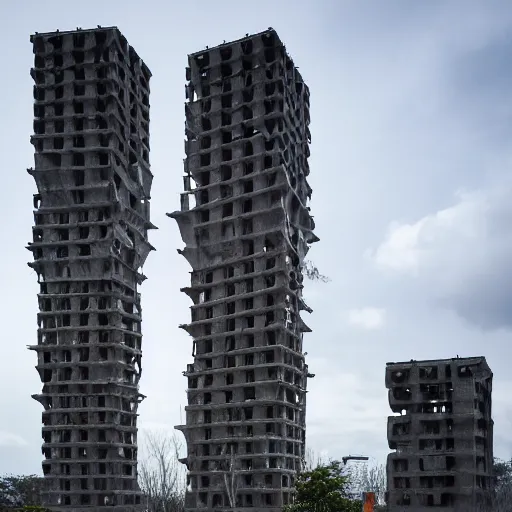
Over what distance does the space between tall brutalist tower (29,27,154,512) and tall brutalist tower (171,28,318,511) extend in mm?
8520

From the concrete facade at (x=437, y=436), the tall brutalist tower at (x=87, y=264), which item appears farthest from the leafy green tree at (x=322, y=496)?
the tall brutalist tower at (x=87, y=264)

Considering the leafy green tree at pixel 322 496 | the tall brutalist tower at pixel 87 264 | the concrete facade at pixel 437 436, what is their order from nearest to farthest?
the leafy green tree at pixel 322 496
the concrete facade at pixel 437 436
the tall brutalist tower at pixel 87 264

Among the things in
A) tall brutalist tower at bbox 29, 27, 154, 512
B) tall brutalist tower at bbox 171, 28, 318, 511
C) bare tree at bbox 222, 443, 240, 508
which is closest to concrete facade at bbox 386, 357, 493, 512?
tall brutalist tower at bbox 171, 28, 318, 511

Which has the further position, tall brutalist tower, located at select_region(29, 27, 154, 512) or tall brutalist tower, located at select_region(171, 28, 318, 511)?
tall brutalist tower, located at select_region(29, 27, 154, 512)

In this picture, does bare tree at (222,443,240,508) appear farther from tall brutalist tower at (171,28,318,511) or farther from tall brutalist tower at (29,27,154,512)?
tall brutalist tower at (29,27,154,512)

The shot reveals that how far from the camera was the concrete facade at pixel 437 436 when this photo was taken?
94.3m

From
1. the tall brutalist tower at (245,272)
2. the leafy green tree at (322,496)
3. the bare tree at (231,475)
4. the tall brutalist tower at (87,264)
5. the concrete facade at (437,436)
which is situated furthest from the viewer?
the tall brutalist tower at (87,264)

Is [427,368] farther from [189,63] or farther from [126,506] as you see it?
[189,63]

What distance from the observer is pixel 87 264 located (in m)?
110

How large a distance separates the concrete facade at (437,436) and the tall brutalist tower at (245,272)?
1133 centimetres

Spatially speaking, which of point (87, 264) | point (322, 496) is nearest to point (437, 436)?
point (322, 496)

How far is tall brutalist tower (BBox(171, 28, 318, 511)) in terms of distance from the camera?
99750 mm

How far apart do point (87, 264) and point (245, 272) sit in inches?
718

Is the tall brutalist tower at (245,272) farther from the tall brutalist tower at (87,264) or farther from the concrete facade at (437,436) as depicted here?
the concrete facade at (437,436)
